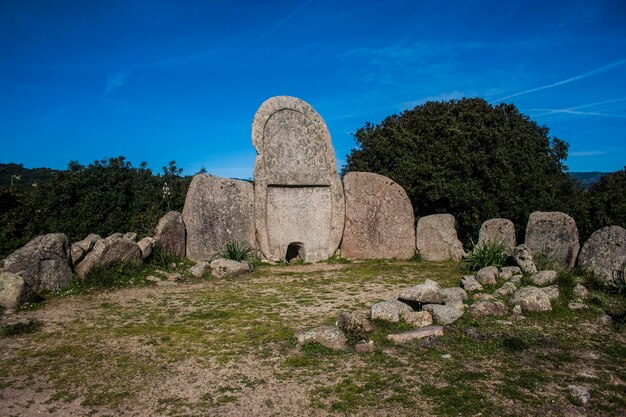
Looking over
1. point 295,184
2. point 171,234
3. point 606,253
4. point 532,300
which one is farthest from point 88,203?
point 606,253

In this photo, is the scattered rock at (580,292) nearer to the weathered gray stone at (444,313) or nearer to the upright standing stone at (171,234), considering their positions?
the weathered gray stone at (444,313)

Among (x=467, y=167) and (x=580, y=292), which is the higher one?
(x=467, y=167)

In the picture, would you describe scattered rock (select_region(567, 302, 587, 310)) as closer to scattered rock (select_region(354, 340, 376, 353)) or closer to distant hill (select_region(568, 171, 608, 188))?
scattered rock (select_region(354, 340, 376, 353))

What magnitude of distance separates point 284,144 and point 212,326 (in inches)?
303

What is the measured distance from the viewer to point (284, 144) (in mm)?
14500

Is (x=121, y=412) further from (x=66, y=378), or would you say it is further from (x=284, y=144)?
(x=284, y=144)

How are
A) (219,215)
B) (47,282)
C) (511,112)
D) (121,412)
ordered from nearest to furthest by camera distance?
1. (121,412)
2. (47,282)
3. (219,215)
4. (511,112)

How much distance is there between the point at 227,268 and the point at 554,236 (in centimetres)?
809

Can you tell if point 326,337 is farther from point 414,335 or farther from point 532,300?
point 532,300

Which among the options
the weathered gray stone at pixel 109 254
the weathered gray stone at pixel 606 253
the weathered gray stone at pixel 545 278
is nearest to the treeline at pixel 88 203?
the weathered gray stone at pixel 109 254

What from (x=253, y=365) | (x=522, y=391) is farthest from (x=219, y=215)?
(x=522, y=391)

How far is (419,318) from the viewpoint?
7.43 metres

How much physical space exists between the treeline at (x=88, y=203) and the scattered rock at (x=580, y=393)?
10.9 metres

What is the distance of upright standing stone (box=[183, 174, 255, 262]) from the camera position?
13.5 meters
